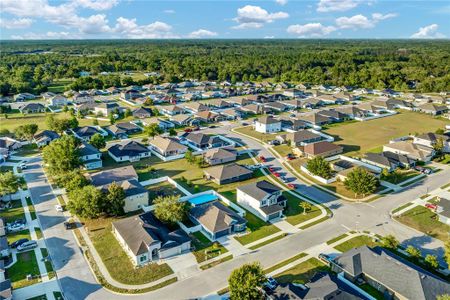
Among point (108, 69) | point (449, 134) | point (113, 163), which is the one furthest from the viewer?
point (108, 69)

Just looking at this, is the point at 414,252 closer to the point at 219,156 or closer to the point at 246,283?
the point at 246,283

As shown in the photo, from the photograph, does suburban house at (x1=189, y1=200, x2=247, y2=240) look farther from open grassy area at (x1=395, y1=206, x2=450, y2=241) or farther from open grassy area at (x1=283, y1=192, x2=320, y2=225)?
open grassy area at (x1=395, y1=206, x2=450, y2=241)

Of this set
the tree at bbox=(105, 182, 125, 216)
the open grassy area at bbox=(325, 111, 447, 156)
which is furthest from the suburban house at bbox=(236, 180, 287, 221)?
the open grassy area at bbox=(325, 111, 447, 156)

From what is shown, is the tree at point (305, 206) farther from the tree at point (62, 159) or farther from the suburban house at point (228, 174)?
the tree at point (62, 159)

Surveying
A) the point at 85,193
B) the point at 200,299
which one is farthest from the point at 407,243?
the point at 85,193

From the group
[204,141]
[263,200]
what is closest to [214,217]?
[263,200]

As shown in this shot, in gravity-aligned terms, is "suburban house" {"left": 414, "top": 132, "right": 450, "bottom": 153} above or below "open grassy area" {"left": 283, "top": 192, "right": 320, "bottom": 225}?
above

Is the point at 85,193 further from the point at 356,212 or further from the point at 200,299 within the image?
the point at 356,212
